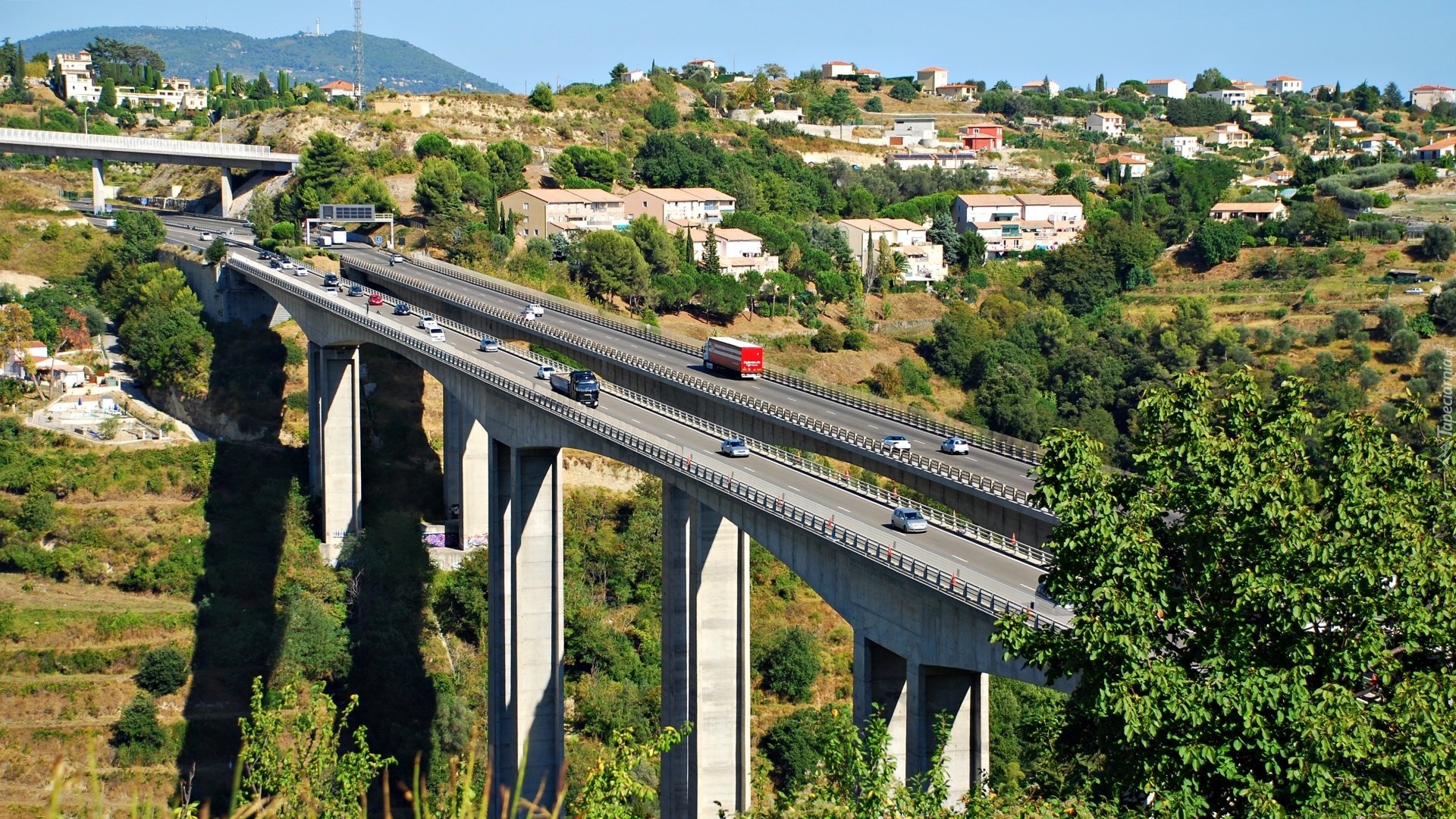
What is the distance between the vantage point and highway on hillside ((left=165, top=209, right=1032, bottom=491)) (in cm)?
4666

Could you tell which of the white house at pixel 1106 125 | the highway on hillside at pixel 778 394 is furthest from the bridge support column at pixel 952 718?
the white house at pixel 1106 125

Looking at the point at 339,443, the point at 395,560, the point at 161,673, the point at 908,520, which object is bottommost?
the point at 161,673

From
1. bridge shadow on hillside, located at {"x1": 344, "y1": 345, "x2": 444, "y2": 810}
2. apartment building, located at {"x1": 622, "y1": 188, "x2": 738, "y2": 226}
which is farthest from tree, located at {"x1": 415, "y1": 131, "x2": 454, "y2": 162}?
bridge shadow on hillside, located at {"x1": 344, "y1": 345, "x2": 444, "y2": 810}

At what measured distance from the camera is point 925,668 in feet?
103

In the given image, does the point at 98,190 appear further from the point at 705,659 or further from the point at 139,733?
the point at 705,659

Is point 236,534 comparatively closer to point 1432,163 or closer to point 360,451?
point 360,451

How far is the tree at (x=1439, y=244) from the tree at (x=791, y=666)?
7651cm

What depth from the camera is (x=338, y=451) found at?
7338cm

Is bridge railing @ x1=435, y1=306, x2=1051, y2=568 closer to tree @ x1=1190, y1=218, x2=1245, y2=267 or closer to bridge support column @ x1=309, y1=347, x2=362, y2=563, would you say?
bridge support column @ x1=309, y1=347, x2=362, y2=563

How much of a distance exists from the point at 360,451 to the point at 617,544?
14726 mm

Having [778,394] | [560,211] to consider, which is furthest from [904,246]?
[778,394]

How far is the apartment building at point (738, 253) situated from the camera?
383 ft

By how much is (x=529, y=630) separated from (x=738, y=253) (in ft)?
229

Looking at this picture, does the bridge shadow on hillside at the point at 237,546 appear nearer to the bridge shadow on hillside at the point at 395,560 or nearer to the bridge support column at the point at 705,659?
the bridge shadow on hillside at the point at 395,560
